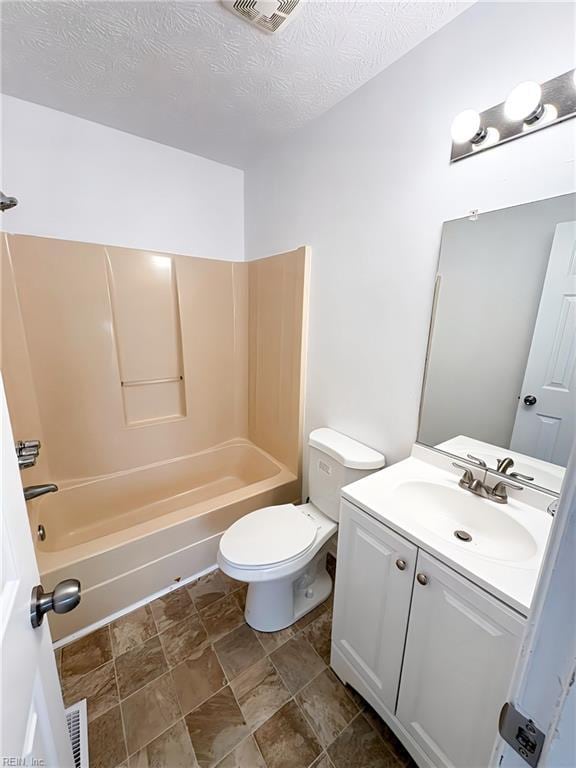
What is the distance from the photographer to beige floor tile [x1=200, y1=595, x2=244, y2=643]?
1473mm

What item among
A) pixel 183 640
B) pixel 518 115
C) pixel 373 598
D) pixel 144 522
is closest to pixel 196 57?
pixel 518 115

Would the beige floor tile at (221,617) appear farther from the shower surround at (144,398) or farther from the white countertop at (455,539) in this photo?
the white countertop at (455,539)

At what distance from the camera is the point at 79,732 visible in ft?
3.54

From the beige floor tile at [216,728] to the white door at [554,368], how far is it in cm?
144

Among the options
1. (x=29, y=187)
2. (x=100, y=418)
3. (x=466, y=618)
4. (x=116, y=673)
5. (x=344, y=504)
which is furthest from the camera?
(x=100, y=418)

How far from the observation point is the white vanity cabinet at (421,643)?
2.52ft

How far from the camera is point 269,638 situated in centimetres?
145

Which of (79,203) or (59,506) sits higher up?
(79,203)

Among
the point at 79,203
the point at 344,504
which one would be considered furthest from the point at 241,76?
the point at 344,504

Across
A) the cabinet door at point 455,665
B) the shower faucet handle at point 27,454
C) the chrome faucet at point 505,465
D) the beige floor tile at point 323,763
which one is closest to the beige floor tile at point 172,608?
the beige floor tile at point 323,763

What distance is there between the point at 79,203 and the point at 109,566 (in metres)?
1.94

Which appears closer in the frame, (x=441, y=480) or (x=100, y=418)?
(x=441, y=480)

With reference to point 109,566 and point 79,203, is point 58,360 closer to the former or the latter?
point 79,203

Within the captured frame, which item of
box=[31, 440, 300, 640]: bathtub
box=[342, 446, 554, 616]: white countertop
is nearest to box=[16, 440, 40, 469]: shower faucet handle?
box=[31, 440, 300, 640]: bathtub
